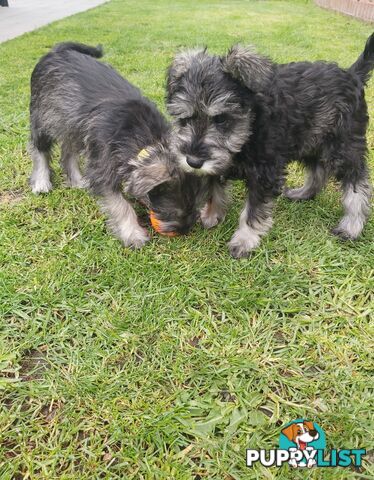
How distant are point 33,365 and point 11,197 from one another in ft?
6.76

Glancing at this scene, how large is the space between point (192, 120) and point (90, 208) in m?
1.48

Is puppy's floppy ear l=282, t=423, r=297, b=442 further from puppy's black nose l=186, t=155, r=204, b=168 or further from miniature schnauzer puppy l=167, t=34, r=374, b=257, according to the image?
puppy's black nose l=186, t=155, r=204, b=168

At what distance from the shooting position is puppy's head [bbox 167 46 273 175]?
2.52 meters

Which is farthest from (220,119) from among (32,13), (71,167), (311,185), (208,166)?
(32,13)

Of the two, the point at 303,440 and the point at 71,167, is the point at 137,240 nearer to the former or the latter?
the point at 71,167

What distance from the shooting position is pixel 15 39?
33.4ft

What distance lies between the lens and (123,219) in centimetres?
321

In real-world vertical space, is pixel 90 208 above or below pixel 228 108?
below

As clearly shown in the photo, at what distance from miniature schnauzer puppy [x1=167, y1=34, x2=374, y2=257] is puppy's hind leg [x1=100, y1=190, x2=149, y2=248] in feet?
1.99

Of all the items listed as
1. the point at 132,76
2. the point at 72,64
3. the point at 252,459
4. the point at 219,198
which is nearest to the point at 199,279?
the point at 219,198

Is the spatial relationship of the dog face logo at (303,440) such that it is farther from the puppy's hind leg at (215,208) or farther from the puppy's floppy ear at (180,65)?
the puppy's floppy ear at (180,65)

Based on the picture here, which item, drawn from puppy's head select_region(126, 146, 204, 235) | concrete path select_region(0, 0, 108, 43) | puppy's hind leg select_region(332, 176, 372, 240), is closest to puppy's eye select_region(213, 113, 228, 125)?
puppy's head select_region(126, 146, 204, 235)

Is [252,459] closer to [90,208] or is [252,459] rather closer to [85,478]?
[85,478]

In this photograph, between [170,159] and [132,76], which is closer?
[170,159]
